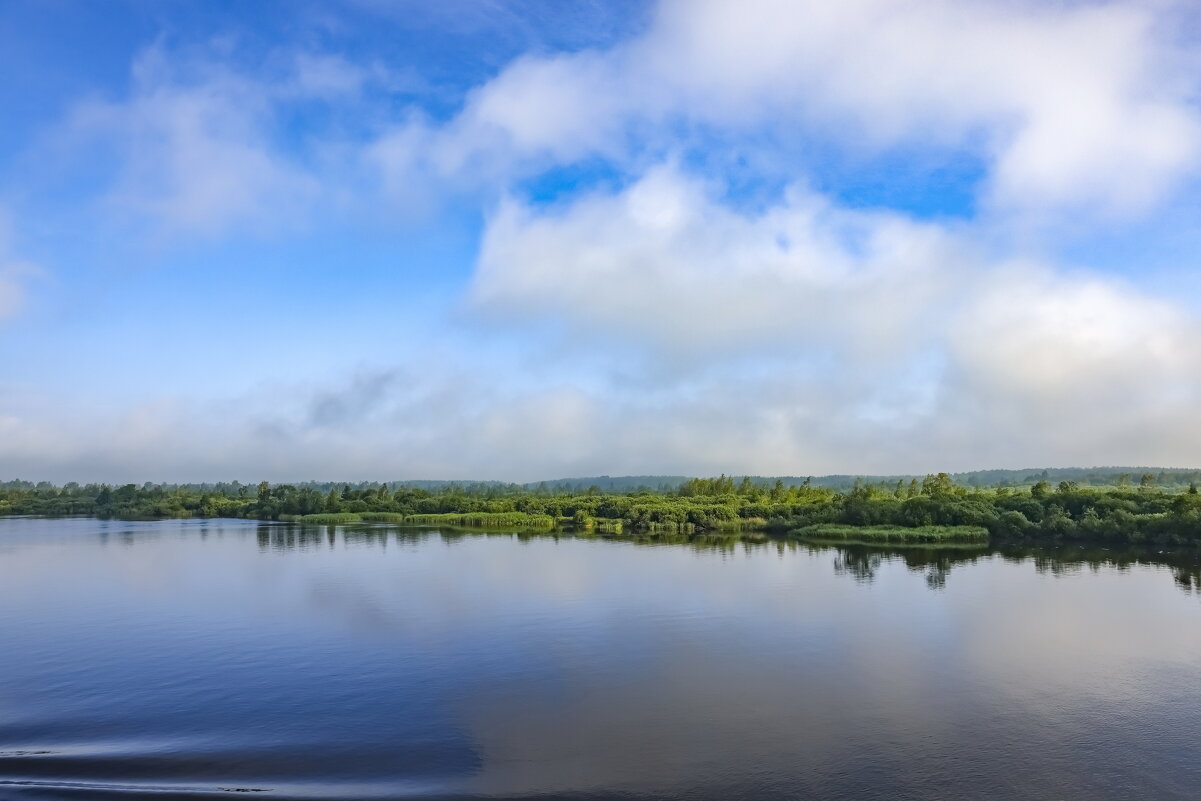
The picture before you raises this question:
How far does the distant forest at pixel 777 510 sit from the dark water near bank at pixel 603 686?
1525cm

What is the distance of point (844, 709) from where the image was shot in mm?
17391

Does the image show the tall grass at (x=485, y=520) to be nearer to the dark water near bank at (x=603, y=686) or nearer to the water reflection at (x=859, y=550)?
the water reflection at (x=859, y=550)

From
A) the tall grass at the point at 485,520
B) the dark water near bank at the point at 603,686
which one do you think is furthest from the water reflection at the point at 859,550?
the tall grass at the point at 485,520

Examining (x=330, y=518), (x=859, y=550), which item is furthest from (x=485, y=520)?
(x=859, y=550)

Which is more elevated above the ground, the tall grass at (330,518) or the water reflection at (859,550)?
the tall grass at (330,518)

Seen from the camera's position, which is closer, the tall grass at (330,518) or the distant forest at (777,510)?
the distant forest at (777,510)

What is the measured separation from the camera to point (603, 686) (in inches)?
761

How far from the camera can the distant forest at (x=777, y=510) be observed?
51.7 meters

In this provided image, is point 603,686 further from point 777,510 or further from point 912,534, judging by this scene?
A: point 777,510

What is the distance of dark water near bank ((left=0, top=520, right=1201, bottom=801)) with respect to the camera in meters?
14.0

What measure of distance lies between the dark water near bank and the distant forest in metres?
15.3

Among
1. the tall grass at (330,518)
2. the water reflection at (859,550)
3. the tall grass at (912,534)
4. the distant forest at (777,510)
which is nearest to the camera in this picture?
the water reflection at (859,550)

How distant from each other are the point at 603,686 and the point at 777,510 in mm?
55412

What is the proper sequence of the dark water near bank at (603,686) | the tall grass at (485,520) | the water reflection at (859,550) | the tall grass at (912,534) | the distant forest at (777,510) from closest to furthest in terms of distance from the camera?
1. the dark water near bank at (603,686)
2. the water reflection at (859,550)
3. the distant forest at (777,510)
4. the tall grass at (912,534)
5. the tall grass at (485,520)
